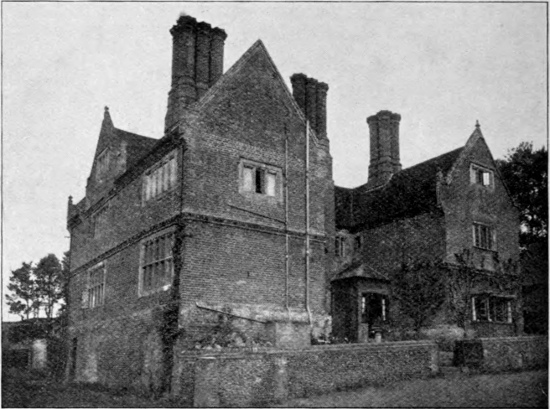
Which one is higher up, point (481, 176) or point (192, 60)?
point (192, 60)

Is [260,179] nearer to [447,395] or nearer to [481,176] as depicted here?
[447,395]

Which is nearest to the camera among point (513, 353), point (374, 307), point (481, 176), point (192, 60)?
point (513, 353)

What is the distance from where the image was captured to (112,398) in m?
16.5

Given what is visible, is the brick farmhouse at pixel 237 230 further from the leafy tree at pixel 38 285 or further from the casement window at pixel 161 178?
the leafy tree at pixel 38 285

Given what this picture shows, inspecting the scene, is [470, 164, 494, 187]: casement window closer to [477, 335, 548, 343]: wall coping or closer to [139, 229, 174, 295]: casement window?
[477, 335, 548, 343]: wall coping

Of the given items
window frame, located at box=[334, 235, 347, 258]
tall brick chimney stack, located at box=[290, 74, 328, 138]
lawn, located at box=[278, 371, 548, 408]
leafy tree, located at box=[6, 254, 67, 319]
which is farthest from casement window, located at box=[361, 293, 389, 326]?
leafy tree, located at box=[6, 254, 67, 319]

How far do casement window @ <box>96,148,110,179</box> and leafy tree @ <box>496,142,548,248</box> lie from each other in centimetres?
1948

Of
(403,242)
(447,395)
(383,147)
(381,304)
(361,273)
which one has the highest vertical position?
(383,147)

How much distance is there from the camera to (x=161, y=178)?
808 inches

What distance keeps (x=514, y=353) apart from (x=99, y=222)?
17.0m

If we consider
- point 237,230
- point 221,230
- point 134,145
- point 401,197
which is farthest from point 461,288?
point 134,145

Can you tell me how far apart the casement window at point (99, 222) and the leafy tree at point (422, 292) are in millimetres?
12896

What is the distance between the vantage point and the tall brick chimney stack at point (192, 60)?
22547 mm

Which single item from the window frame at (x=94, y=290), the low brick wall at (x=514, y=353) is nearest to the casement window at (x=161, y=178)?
the window frame at (x=94, y=290)
